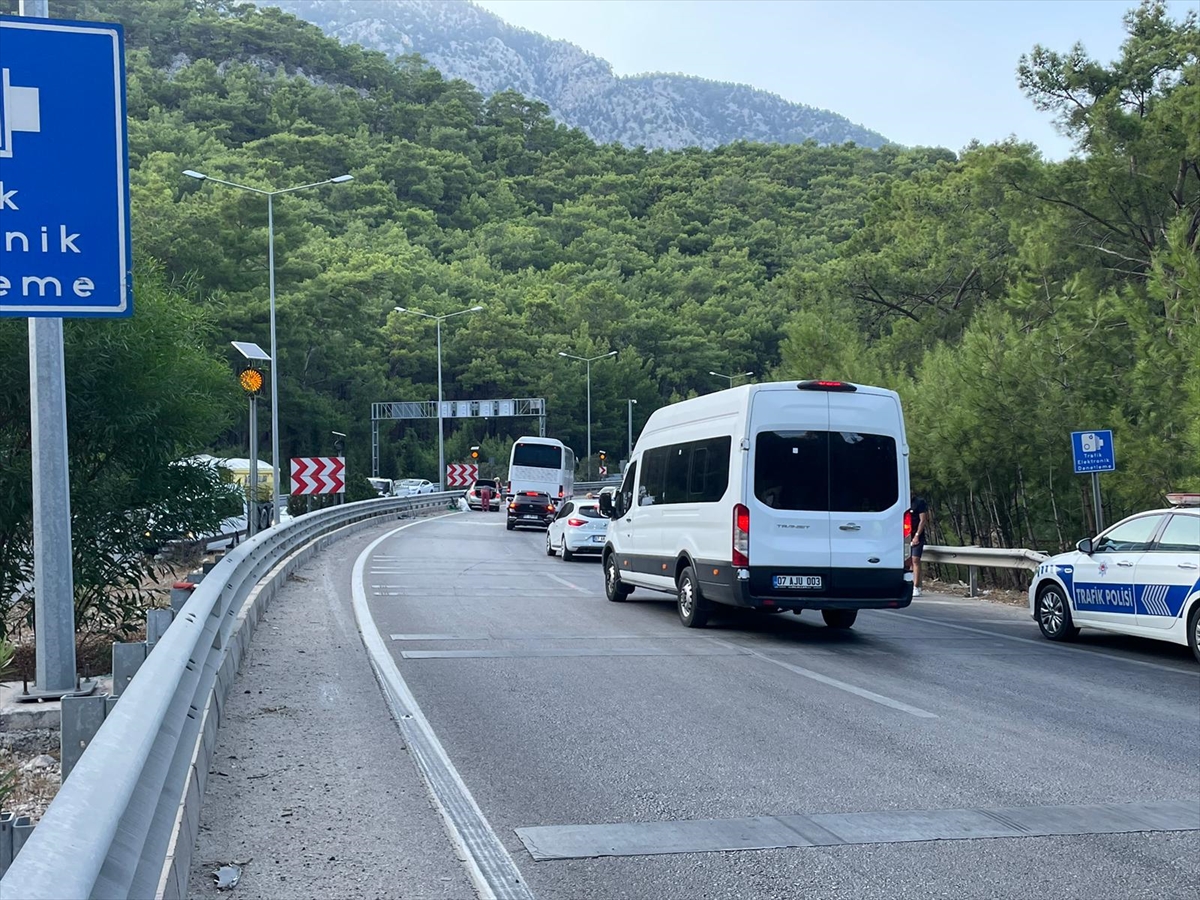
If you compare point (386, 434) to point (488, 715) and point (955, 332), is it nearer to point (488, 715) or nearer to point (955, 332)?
point (955, 332)

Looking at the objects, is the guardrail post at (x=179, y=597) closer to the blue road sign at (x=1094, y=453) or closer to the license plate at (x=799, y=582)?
the license plate at (x=799, y=582)

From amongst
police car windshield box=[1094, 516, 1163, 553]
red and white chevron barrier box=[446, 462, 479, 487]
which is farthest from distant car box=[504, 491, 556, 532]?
police car windshield box=[1094, 516, 1163, 553]

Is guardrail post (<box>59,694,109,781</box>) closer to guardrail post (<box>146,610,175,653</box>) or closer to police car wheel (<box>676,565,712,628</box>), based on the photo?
guardrail post (<box>146,610,175,653</box>)

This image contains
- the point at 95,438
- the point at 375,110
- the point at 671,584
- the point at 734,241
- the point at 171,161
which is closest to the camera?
the point at 95,438

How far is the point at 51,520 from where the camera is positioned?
7762 mm

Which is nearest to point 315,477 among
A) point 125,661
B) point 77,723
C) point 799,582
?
point 799,582

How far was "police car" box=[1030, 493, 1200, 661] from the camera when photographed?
12594 mm

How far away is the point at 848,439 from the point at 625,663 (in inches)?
155

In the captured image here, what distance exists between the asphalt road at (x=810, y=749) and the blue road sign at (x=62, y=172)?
3587 mm

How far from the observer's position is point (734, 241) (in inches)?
4117

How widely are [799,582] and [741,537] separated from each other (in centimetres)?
79

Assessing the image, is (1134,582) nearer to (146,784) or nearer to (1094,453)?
(1094,453)

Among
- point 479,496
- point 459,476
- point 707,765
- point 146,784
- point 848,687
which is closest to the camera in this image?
point 146,784

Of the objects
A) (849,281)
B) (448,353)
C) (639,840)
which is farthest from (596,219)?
(639,840)
